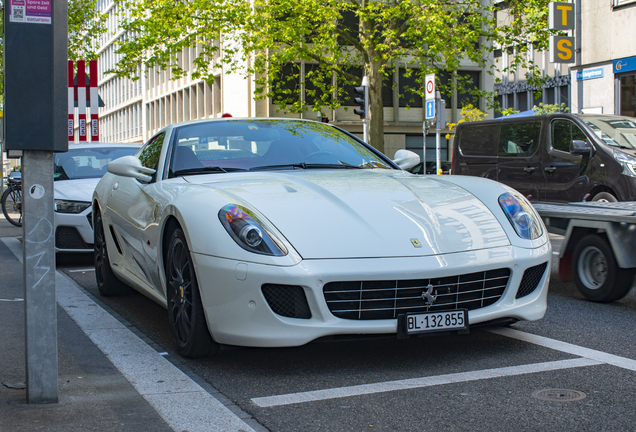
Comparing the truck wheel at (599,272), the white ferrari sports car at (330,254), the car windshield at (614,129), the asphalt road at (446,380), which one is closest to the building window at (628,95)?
the car windshield at (614,129)

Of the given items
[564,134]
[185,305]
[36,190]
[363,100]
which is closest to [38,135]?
[36,190]

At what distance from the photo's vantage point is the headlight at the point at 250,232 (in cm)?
387

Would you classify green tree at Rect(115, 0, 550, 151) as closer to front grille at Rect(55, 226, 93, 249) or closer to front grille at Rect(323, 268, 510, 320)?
front grille at Rect(55, 226, 93, 249)

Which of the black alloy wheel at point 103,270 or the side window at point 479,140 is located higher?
the side window at point 479,140

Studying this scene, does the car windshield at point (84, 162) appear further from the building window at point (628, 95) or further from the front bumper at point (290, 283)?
the building window at point (628, 95)

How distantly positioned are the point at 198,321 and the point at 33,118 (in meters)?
1.34

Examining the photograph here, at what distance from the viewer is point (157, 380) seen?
3.87 metres

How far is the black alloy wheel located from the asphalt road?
1292 millimetres

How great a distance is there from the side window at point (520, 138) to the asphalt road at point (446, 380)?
23.6ft

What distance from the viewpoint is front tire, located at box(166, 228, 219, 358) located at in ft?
13.5

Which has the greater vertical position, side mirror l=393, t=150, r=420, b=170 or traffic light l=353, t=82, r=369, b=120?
traffic light l=353, t=82, r=369, b=120

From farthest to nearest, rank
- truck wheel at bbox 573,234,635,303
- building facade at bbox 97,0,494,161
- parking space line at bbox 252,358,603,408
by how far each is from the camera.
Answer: building facade at bbox 97,0,494,161 → truck wheel at bbox 573,234,635,303 → parking space line at bbox 252,358,603,408

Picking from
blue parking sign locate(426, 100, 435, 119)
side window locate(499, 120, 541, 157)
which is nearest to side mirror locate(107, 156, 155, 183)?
side window locate(499, 120, 541, 157)

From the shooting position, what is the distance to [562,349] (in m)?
4.41
